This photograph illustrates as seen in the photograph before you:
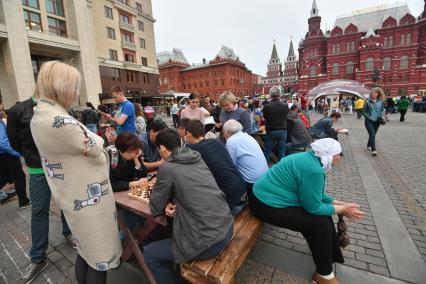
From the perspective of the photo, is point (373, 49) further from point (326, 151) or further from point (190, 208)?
point (190, 208)

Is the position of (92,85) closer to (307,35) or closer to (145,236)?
(145,236)

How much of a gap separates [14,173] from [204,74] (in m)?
69.3

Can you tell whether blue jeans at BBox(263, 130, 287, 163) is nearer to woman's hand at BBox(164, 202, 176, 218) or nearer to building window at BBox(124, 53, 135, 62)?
woman's hand at BBox(164, 202, 176, 218)

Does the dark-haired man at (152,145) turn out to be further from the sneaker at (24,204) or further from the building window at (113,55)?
→ the building window at (113,55)

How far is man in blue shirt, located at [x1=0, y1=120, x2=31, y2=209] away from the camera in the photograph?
12.7 ft

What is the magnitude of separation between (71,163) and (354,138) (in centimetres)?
1104

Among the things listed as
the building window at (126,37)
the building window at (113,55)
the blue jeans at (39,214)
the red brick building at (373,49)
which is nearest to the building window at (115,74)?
the building window at (113,55)

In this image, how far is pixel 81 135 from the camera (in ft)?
5.25

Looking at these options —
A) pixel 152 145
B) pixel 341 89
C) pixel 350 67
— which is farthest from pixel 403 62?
pixel 152 145

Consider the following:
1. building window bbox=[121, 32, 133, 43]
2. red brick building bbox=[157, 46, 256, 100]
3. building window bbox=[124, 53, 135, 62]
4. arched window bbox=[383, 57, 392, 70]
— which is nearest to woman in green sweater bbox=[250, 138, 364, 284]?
building window bbox=[124, 53, 135, 62]

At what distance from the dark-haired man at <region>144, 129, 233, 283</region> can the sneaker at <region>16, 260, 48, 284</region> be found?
1598 millimetres

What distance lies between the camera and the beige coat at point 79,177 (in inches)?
61.7

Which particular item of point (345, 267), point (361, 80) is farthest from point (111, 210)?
point (361, 80)

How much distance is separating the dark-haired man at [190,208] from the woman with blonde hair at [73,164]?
0.43 m
